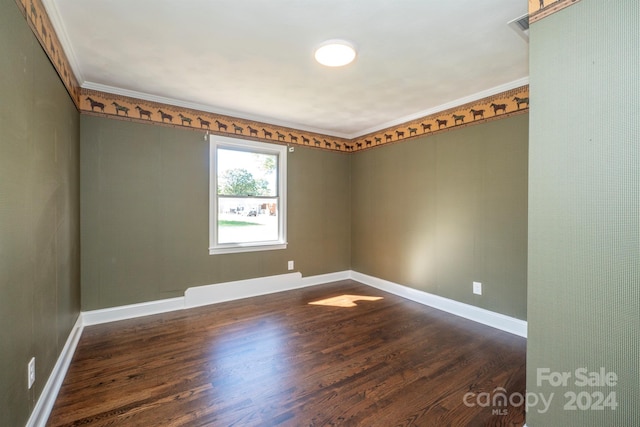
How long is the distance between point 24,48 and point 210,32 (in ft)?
3.44

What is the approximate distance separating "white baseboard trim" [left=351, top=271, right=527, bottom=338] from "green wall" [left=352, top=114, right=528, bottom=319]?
0.07 metres

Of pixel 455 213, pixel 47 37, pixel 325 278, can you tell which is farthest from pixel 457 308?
pixel 47 37

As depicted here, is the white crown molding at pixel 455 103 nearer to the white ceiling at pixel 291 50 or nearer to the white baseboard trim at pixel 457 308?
the white ceiling at pixel 291 50

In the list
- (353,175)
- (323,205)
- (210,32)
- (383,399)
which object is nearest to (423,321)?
(383,399)

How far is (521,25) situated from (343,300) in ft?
10.9

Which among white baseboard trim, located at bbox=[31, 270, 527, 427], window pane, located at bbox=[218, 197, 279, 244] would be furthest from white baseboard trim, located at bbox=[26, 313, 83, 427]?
window pane, located at bbox=[218, 197, 279, 244]

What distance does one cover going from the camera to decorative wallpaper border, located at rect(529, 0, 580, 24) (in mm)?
1346

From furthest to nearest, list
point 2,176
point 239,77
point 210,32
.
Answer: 1. point 239,77
2. point 210,32
3. point 2,176

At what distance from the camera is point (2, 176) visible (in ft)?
4.05

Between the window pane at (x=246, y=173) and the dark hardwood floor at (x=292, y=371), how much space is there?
1.66 meters

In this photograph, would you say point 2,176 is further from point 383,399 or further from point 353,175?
point 353,175

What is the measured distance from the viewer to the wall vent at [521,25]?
1878 millimetres

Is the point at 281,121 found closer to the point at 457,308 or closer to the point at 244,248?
the point at 244,248

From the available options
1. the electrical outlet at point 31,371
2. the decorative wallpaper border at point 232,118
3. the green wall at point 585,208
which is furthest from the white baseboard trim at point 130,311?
the green wall at point 585,208
